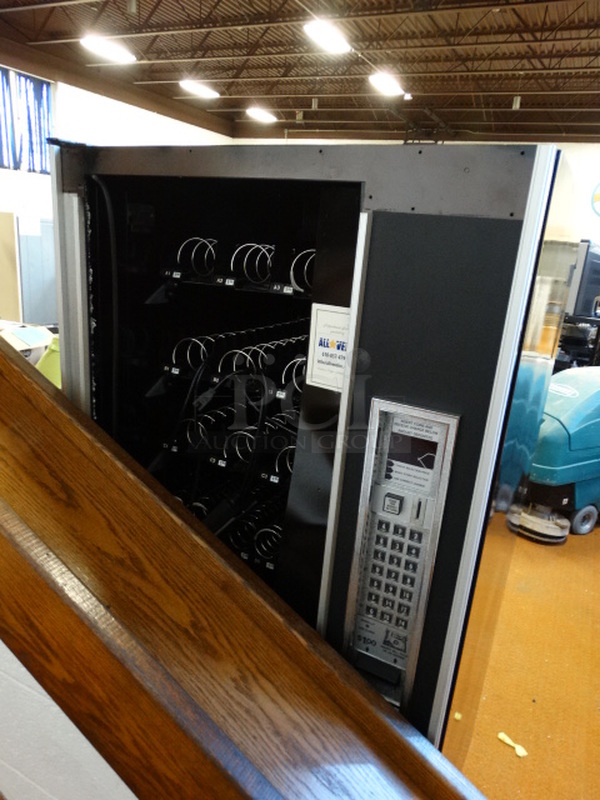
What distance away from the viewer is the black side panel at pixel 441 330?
0.89 metres

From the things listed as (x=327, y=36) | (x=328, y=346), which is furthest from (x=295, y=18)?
(x=328, y=346)

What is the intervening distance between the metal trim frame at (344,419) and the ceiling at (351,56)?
563 centimetres

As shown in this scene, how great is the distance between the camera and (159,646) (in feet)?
1.76

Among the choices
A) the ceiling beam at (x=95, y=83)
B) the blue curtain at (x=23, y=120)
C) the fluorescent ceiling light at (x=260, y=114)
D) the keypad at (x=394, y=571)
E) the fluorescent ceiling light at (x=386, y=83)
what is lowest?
the keypad at (x=394, y=571)

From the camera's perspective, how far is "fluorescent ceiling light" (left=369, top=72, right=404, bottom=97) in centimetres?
770

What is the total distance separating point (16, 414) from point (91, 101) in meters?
9.89

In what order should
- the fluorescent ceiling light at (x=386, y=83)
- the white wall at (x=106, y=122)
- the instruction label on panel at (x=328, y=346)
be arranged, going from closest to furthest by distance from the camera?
the instruction label on panel at (x=328, y=346)
the fluorescent ceiling light at (x=386, y=83)
the white wall at (x=106, y=122)

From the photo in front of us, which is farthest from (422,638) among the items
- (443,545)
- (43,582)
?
(43,582)

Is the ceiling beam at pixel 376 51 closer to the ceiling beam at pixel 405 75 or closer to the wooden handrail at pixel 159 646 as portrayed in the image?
the ceiling beam at pixel 405 75

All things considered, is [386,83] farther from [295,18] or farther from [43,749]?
[43,749]

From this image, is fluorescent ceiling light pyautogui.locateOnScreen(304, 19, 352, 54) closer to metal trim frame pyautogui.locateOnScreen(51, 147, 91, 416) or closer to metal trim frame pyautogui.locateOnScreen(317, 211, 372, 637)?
metal trim frame pyautogui.locateOnScreen(51, 147, 91, 416)

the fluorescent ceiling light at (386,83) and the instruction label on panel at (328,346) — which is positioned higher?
the fluorescent ceiling light at (386,83)

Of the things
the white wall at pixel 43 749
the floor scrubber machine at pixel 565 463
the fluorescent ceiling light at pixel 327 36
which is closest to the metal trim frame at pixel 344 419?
the white wall at pixel 43 749

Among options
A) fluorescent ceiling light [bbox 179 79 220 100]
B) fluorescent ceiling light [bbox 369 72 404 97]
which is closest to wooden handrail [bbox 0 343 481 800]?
fluorescent ceiling light [bbox 369 72 404 97]
